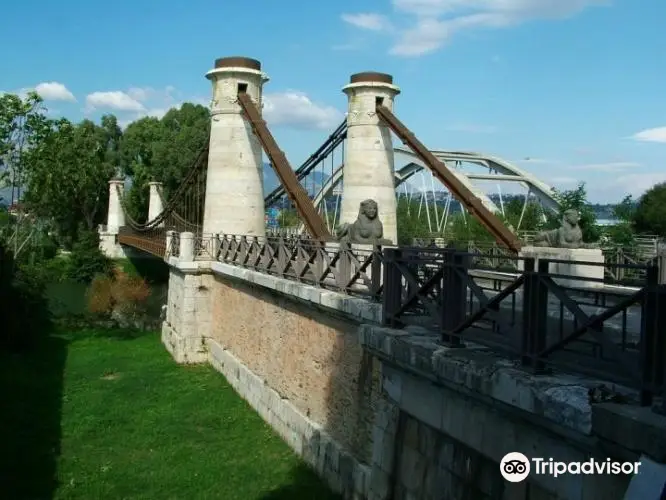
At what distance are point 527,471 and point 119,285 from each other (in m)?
26.8

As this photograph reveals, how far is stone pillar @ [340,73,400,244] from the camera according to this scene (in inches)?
640

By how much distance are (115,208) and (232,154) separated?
3537 centimetres

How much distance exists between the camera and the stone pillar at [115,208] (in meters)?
49.2

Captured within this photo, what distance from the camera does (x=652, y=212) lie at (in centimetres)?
3656

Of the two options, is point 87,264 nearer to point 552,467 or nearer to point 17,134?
point 17,134

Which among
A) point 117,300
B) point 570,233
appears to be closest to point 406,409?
point 570,233

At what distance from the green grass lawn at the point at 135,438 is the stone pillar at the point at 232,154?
12.3 ft

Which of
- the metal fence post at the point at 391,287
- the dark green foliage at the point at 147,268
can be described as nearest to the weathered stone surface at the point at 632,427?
the metal fence post at the point at 391,287

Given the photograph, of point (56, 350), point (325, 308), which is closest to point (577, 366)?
point (325, 308)

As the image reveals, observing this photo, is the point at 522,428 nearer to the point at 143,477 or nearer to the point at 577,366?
the point at 577,366

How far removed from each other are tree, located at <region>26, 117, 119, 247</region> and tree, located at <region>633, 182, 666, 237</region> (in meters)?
28.1

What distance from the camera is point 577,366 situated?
4.09 metres

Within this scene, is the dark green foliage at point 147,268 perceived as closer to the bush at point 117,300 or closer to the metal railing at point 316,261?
the bush at point 117,300

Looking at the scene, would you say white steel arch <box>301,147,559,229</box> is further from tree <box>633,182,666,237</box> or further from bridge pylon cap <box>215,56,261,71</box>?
bridge pylon cap <box>215,56,261,71</box>
